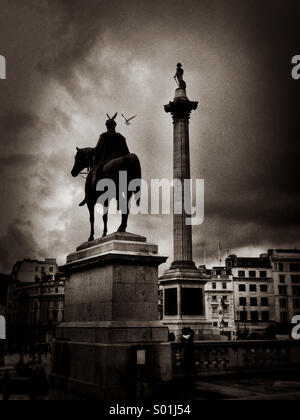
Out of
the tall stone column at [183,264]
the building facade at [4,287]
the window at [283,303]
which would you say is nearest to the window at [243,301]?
the window at [283,303]

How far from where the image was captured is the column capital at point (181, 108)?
3872 cm

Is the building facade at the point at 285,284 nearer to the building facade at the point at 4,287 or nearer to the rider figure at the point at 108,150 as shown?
the building facade at the point at 4,287

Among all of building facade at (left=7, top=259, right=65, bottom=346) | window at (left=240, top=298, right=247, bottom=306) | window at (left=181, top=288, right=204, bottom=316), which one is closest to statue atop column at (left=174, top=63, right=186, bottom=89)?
window at (left=181, top=288, right=204, bottom=316)

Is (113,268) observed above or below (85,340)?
above

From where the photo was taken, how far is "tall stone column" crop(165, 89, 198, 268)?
36.7 m

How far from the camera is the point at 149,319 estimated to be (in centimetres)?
1318

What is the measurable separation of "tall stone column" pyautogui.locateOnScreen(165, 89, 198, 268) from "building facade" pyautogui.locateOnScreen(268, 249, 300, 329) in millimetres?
64432

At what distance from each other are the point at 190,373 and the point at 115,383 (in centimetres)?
467

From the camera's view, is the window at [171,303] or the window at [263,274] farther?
the window at [263,274]

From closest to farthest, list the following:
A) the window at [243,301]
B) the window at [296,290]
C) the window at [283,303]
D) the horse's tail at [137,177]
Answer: the horse's tail at [137,177] < the window at [243,301] < the window at [283,303] < the window at [296,290]

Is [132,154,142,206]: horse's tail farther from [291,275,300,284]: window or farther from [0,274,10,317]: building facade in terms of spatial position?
[0,274,10,317]: building facade
